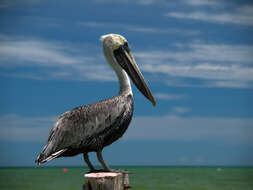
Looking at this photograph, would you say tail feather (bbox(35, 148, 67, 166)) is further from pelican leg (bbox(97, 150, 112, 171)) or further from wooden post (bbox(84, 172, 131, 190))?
wooden post (bbox(84, 172, 131, 190))

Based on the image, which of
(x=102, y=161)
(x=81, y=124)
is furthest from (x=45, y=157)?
(x=102, y=161)

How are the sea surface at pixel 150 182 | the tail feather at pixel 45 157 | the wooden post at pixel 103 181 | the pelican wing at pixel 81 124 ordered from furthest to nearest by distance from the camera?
the sea surface at pixel 150 182
the pelican wing at pixel 81 124
the tail feather at pixel 45 157
the wooden post at pixel 103 181

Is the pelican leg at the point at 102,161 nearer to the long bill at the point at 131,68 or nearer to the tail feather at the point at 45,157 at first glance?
the tail feather at the point at 45,157

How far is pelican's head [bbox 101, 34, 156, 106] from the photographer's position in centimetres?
660

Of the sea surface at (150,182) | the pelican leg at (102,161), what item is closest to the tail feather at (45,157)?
the pelican leg at (102,161)

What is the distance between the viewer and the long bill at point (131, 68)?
667cm

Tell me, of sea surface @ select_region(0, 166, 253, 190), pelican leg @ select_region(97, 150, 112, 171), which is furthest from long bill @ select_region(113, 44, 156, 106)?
sea surface @ select_region(0, 166, 253, 190)

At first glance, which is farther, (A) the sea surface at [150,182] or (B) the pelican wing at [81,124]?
(A) the sea surface at [150,182]

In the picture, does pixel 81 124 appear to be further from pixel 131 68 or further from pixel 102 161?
pixel 131 68

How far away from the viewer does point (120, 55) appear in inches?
263

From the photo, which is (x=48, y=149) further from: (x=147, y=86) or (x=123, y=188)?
(x=147, y=86)

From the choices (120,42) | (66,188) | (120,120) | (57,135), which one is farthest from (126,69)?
(66,188)

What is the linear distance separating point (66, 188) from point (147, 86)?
20150mm

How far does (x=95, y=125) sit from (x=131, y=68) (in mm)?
1214
